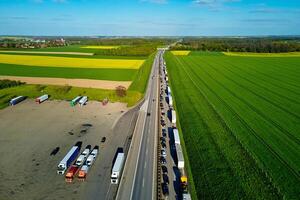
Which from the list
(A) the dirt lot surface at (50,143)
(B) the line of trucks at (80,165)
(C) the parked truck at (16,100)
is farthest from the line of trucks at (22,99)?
(B) the line of trucks at (80,165)

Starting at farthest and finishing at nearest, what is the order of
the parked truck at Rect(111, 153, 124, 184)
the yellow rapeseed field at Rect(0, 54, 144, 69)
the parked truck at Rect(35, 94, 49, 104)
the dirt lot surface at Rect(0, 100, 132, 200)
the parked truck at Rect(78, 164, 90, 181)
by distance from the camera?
the yellow rapeseed field at Rect(0, 54, 144, 69) → the parked truck at Rect(35, 94, 49, 104) → the parked truck at Rect(78, 164, 90, 181) → the parked truck at Rect(111, 153, 124, 184) → the dirt lot surface at Rect(0, 100, 132, 200)

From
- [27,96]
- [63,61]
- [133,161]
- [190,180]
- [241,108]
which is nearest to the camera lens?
[190,180]

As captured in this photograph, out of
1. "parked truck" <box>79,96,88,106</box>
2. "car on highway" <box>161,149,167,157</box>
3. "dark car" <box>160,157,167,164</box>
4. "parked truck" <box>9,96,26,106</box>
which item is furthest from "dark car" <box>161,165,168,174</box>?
"parked truck" <box>9,96,26,106</box>

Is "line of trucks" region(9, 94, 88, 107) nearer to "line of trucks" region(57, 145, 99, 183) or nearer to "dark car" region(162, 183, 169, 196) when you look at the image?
"line of trucks" region(57, 145, 99, 183)

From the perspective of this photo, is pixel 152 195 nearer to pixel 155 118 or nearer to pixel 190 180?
pixel 190 180

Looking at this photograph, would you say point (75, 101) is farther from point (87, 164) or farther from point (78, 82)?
point (87, 164)

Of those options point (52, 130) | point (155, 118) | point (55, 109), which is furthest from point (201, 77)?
point (52, 130)

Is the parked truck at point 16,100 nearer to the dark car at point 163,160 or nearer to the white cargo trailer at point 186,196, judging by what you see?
the dark car at point 163,160
